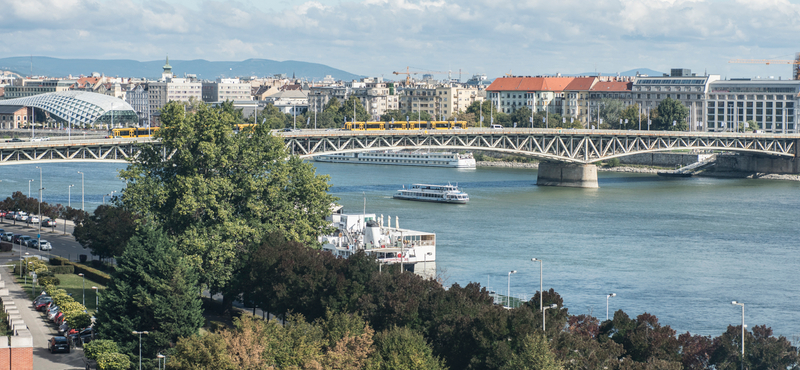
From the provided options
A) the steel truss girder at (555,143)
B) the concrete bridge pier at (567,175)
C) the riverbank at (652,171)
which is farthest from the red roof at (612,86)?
the concrete bridge pier at (567,175)

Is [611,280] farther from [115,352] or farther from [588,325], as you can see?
[115,352]

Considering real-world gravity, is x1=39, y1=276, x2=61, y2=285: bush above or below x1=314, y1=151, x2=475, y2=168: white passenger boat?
below

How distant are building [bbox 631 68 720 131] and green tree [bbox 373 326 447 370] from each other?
102637 millimetres

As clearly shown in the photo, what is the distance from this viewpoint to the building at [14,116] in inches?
6122

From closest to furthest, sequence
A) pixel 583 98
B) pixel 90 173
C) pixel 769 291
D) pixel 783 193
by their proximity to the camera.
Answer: pixel 769 291 → pixel 783 193 → pixel 90 173 → pixel 583 98

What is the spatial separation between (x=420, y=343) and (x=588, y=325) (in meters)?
5.37

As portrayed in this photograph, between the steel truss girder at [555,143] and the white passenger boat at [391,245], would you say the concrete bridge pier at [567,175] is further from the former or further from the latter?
the white passenger boat at [391,245]

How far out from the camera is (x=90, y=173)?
8756 cm

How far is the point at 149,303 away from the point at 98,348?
1966mm

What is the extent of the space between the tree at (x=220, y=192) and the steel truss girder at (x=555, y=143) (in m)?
29.1

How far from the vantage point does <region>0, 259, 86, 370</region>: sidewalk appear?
81.0 feet

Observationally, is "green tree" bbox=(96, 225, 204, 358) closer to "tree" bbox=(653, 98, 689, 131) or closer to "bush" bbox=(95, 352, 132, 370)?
"bush" bbox=(95, 352, 132, 370)

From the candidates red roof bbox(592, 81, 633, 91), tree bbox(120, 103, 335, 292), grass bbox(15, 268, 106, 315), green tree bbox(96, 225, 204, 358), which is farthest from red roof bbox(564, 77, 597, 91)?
green tree bbox(96, 225, 204, 358)

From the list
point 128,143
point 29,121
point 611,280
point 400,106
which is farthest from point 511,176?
point 29,121
